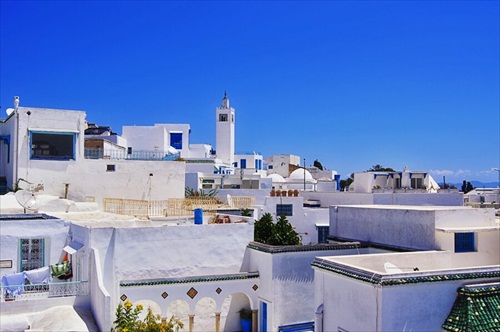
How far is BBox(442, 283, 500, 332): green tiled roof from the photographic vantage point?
9477mm

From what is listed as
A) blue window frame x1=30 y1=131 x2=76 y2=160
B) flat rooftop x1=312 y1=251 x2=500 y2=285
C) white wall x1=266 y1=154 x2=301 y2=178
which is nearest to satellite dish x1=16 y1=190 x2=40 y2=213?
blue window frame x1=30 y1=131 x2=76 y2=160

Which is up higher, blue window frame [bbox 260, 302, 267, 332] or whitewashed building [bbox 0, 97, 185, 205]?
whitewashed building [bbox 0, 97, 185, 205]

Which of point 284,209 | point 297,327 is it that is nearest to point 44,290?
point 297,327

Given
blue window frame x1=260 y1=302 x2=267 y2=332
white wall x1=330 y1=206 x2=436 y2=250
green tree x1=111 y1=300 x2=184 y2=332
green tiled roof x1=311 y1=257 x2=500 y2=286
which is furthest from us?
blue window frame x1=260 y1=302 x2=267 y2=332

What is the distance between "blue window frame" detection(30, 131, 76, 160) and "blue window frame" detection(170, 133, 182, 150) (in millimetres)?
19468

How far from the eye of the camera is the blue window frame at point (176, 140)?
42594mm

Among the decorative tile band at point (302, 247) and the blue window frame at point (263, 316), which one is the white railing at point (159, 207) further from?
the blue window frame at point (263, 316)

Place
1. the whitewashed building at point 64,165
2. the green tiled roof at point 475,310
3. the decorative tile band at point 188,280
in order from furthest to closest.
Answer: the whitewashed building at point 64,165 < the decorative tile band at point 188,280 < the green tiled roof at point 475,310

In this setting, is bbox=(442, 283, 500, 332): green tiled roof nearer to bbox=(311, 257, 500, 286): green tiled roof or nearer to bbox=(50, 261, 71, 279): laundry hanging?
bbox=(311, 257, 500, 286): green tiled roof

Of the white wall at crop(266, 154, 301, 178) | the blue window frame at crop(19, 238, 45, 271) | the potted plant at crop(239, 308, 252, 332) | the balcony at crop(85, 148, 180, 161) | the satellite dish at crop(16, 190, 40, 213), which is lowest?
the potted plant at crop(239, 308, 252, 332)

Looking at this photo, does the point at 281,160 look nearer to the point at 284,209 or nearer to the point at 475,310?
the point at 284,209

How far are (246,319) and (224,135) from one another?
35073mm

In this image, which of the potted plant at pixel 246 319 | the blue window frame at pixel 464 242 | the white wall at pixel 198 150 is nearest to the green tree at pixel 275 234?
the potted plant at pixel 246 319

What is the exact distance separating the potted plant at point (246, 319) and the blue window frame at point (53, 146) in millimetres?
11809
